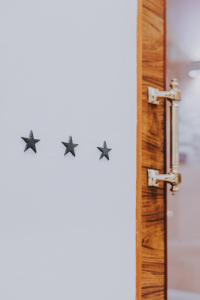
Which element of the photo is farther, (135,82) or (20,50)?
(135,82)

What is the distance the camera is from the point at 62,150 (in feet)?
2.97

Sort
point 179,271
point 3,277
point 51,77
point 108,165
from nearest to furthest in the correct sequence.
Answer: point 3,277, point 51,77, point 108,165, point 179,271

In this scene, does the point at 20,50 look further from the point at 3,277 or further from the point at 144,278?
the point at 144,278

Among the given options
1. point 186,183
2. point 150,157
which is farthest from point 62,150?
point 186,183

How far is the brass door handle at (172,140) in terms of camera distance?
1.10m

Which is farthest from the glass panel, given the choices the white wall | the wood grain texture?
the white wall

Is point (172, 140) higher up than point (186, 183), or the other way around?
point (172, 140)

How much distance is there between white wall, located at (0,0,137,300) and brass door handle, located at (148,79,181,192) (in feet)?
0.18

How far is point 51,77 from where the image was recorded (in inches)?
34.8

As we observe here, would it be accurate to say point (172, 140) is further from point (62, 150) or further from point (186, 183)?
point (186, 183)

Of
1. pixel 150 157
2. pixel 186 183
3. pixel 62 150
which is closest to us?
pixel 62 150

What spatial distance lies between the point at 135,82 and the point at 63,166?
308mm

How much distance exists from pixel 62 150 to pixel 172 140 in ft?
1.11

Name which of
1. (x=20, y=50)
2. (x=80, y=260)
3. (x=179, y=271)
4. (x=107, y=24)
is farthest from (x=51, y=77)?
(x=179, y=271)
